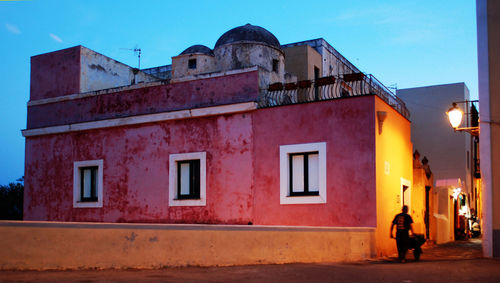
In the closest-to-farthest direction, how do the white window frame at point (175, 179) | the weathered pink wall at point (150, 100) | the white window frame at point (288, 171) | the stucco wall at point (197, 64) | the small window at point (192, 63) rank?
the white window frame at point (288, 171) < the weathered pink wall at point (150, 100) < the white window frame at point (175, 179) < the stucco wall at point (197, 64) < the small window at point (192, 63)

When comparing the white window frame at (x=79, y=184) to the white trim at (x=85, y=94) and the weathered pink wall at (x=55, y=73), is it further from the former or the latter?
the weathered pink wall at (x=55, y=73)

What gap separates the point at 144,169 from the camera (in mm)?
16953

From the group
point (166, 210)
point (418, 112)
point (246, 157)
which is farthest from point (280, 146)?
point (418, 112)

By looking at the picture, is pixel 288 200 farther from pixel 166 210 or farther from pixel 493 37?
pixel 493 37

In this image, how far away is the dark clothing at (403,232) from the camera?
12.2m

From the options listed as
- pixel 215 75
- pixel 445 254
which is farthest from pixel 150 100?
pixel 445 254

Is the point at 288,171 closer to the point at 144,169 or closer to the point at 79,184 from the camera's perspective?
the point at 144,169

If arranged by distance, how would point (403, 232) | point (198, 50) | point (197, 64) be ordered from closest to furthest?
point (403, 232) → point (197, 64) → point (198, 50)

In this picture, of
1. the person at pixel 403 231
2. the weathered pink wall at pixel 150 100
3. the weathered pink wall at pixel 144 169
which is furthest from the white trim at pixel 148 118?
the person at pixel 403 231

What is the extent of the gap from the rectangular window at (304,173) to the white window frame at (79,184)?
22.6 ft

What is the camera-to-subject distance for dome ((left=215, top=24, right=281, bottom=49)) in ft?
62.3

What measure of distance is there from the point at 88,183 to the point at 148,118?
3486 mm

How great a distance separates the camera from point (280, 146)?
14625mm

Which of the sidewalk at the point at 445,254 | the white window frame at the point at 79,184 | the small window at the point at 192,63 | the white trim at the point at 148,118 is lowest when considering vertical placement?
the sidewalk at the point at 445,254
